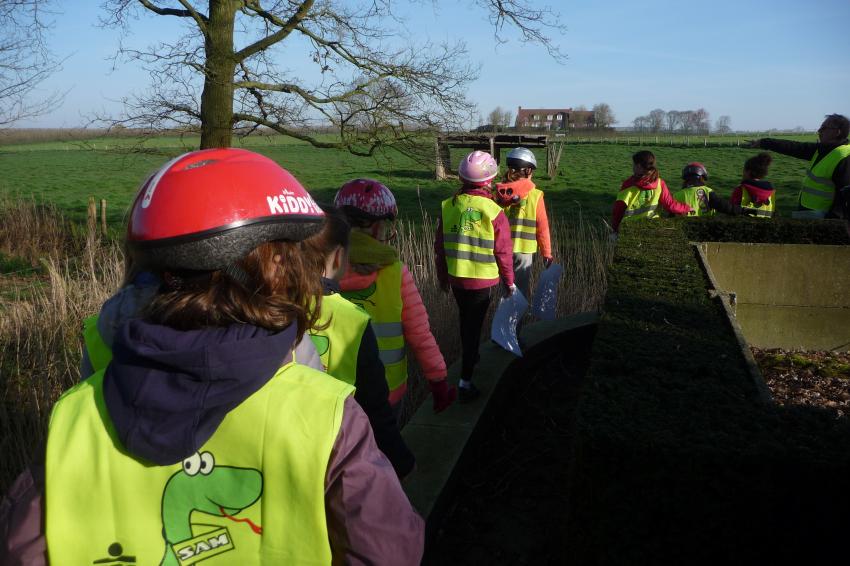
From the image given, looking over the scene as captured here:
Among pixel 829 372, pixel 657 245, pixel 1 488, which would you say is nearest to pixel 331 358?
pixel 1 488

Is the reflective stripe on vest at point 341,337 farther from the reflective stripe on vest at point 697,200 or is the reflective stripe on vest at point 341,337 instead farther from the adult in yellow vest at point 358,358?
the reflective stripe on vest at point 697,200

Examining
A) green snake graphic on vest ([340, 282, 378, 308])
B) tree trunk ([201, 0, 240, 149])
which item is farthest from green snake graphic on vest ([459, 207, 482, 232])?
tree trunk ([201, 0, 240, 149])

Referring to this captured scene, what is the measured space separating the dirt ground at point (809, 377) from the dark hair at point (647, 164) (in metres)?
2.31

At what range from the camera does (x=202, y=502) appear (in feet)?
4.08

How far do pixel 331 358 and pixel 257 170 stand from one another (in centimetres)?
77

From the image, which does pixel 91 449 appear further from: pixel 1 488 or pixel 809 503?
pixel 1 488

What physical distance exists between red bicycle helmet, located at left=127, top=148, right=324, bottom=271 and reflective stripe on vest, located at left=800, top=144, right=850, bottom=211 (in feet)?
22.4

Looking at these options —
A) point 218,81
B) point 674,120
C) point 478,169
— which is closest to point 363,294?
point 478,169

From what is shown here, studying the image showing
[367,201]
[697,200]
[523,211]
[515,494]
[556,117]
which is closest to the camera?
[367,201]

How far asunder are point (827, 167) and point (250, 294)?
277 inches

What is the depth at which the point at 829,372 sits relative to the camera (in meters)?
4.53

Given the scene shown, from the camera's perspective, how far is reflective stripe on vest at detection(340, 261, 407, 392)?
303cm

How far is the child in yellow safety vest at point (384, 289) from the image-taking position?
2.95 meters

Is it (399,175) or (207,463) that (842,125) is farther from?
(399,175)
